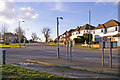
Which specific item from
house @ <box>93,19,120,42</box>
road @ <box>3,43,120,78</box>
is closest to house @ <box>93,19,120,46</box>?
house @ <box>93,19,120,42</box>

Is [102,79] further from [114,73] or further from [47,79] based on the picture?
[47,79]

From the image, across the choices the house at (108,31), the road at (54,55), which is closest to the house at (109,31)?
the house at (108,31)

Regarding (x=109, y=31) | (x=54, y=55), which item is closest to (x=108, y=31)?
(x=109, y=31)

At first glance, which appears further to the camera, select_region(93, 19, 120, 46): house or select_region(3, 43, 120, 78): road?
select_region(93, 19, 120, 46): house

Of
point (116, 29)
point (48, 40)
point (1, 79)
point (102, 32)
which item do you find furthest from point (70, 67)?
point (48, 40)

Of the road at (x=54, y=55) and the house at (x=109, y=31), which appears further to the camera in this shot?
the house at (x=109, y=31)

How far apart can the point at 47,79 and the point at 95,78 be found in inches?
89.9

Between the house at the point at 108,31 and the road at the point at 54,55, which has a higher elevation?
the house at the point at 108,31

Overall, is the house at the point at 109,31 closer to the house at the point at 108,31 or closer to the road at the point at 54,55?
the house at the point at 108,31

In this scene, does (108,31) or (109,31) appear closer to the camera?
(109,31)

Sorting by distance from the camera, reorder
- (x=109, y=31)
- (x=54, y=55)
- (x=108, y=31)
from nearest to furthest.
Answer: (x=54, y=55) → (x=109, y=31) → (x=108, y=31)

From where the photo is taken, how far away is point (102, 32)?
46625mm

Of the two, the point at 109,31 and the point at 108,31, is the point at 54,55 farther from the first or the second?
the point at 108,31

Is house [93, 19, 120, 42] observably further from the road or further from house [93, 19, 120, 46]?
the road
